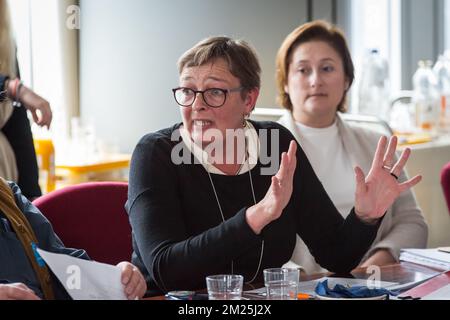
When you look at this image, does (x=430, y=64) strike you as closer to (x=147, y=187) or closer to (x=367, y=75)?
(x=367, y=75)

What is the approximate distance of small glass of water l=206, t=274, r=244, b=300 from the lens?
4.36ft

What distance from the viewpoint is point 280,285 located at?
1378mm

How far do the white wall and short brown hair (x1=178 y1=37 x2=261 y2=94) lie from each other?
1849mm

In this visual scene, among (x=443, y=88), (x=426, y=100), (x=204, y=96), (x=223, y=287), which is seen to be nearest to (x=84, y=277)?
(x=223, y=287)

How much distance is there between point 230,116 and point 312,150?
69 cm

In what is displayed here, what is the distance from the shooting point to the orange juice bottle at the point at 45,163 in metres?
3.16

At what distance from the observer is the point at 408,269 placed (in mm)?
1758

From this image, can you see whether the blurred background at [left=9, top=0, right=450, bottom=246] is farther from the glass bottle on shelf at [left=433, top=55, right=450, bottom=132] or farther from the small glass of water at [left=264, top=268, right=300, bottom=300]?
the small glass of water at [left=264, top=268, right=300, bottom=300]

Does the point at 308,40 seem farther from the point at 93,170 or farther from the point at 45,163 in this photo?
the point at 93,170

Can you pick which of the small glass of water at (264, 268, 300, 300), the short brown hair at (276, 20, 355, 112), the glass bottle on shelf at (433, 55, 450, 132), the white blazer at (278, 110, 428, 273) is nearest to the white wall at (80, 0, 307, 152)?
the glass bottle on shelf at (433, 55, 450, 132)

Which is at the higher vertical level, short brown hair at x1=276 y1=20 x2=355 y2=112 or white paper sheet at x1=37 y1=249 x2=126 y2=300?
short brown hair at x1=276 y1=20 x2=355 y2=112

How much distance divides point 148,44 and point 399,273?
2.57 m

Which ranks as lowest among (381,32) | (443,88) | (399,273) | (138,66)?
(399,273)

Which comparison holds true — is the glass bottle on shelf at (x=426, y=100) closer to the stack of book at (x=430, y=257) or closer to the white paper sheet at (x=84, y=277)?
the stack of book at (x=430, y=257)
